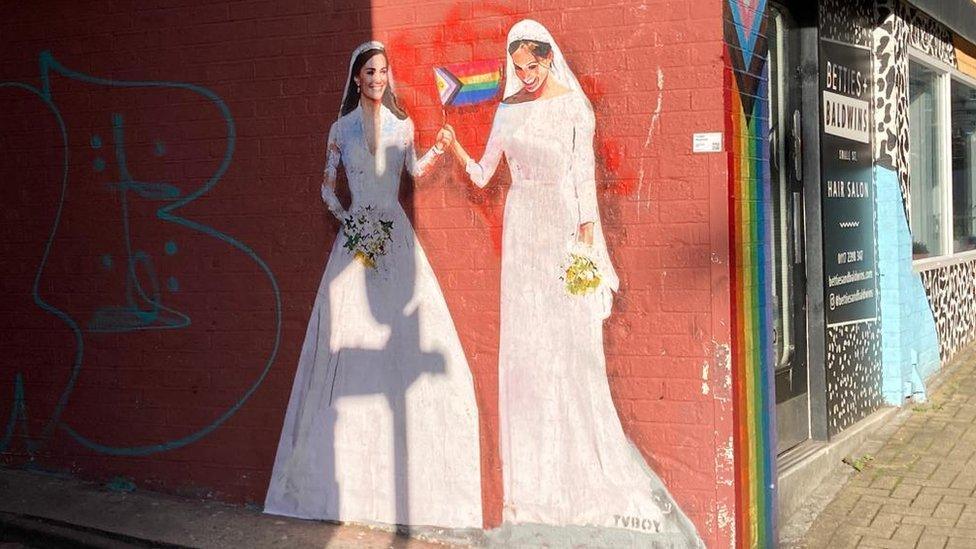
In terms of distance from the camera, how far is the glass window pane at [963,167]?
1241 centimetres

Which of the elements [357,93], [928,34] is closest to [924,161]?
[928,34]

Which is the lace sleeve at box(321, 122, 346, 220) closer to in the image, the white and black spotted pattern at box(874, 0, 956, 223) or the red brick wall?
the red brick wall

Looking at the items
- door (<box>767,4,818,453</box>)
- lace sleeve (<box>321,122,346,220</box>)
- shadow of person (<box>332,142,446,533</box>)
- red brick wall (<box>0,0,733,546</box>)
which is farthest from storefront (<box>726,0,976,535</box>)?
lace sleeve (<box>321,122,346,220</box>)

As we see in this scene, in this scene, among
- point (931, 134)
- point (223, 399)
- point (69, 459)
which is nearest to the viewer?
point (223, 399)

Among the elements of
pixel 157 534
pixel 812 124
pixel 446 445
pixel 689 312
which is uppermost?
pixel 812 124

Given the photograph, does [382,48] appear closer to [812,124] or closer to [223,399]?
[223,399]

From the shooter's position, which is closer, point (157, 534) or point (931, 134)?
point (157, 534)

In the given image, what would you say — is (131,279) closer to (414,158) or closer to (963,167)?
(414,158)

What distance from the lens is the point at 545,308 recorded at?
6.25 m

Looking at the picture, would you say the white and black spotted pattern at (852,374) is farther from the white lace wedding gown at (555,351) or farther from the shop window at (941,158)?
the white lace wedding gown at (555,351)

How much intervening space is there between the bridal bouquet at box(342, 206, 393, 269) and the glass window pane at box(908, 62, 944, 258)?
5437 millimetres

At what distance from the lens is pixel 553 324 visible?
6246 millimetres

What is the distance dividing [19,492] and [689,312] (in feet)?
13.7

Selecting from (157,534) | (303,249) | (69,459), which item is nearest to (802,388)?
(303,249)
